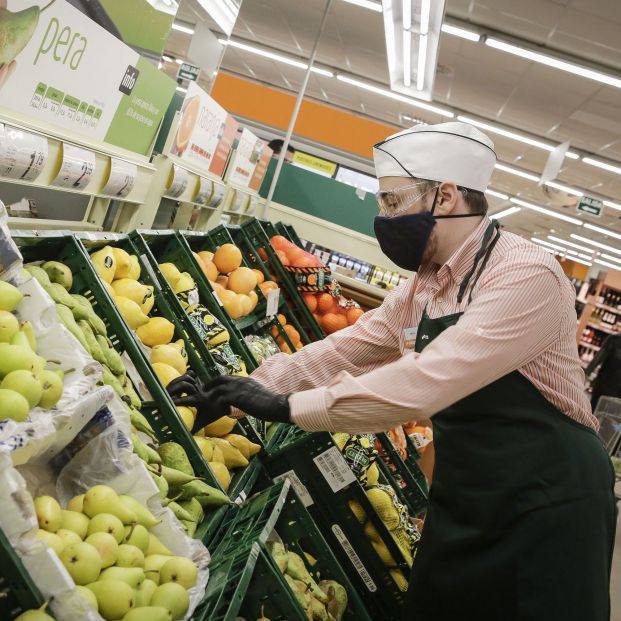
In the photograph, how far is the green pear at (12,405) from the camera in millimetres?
1198

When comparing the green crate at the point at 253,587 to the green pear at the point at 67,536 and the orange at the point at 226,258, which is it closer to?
the green pear at the point at 67,536

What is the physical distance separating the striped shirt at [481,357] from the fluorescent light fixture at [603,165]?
12.0 m

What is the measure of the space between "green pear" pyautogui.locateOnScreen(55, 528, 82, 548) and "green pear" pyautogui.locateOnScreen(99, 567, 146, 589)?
0.08m

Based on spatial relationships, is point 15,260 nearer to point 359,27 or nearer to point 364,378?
point 364,378

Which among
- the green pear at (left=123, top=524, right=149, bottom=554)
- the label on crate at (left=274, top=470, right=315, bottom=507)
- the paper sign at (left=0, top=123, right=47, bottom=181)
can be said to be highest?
the paper sign at (left=0, top=123, right=47, bottom=181)

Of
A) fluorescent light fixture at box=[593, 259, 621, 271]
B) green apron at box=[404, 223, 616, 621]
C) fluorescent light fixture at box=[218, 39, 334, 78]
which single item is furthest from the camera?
fluorescent light fixture at box=[593, 259, 621, 271]

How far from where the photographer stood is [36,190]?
120 inches

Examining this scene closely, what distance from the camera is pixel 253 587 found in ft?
5.08

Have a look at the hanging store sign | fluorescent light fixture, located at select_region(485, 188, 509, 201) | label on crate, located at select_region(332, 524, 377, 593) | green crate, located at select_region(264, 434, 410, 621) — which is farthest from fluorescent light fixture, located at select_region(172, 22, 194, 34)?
fluorescent light fixture, located at select_region(485, 188, 509, 201)

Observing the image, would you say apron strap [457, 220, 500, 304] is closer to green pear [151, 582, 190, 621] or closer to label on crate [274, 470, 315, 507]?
label on crate [274, 470, 315, 507]

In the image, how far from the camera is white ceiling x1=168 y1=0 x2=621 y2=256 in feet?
25.0

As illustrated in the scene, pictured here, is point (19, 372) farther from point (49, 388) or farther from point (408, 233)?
point (408, 233)

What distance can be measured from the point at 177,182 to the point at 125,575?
2114mm

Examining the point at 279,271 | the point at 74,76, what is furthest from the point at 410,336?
the point at 279,271
